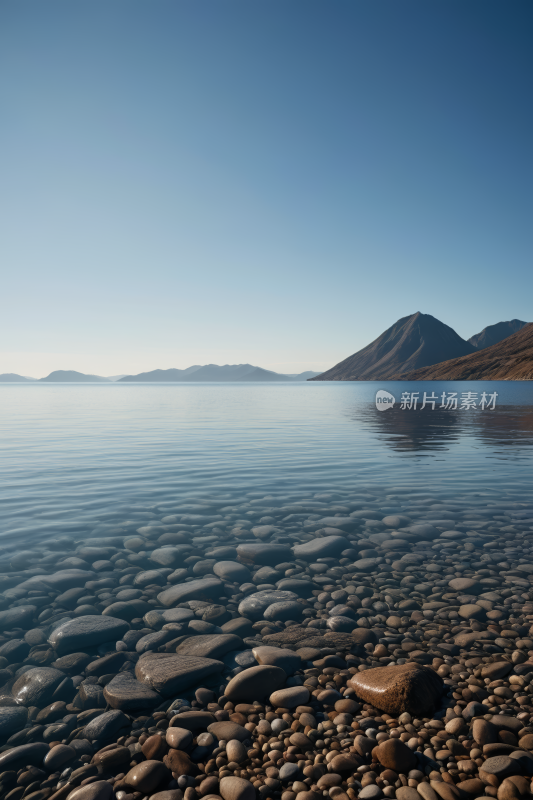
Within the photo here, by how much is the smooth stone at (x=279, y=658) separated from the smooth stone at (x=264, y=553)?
122 inches

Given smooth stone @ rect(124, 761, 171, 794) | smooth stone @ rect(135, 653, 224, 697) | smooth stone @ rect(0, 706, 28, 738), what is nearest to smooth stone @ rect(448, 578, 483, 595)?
smooth stone @ rect(135, 653, 224, 697)

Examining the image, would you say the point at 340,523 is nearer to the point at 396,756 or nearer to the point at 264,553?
the point at 264,553

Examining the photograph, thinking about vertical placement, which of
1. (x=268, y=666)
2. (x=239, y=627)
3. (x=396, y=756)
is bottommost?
(x=239, y=627)

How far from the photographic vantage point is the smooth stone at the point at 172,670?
5191mm

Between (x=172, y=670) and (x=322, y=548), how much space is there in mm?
4802

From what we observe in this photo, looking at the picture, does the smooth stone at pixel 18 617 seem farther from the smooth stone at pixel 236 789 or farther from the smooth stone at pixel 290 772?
the smooth stone at pixel 290 772

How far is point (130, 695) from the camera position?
16.4 feet

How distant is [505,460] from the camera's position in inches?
816

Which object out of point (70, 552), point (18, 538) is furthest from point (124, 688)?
point (18, 538)

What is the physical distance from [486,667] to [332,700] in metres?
2.05

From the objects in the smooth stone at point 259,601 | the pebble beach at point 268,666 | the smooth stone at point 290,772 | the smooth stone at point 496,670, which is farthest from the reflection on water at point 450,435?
the smooth stone at point 290,772

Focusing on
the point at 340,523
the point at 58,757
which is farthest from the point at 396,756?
the point at 340,523

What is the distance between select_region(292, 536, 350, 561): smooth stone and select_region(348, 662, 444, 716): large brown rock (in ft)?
13.4

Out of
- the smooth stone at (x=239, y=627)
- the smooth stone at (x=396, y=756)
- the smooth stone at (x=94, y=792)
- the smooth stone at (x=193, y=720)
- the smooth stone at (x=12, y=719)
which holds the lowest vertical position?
the smooth stone at (x=239, y=627)
